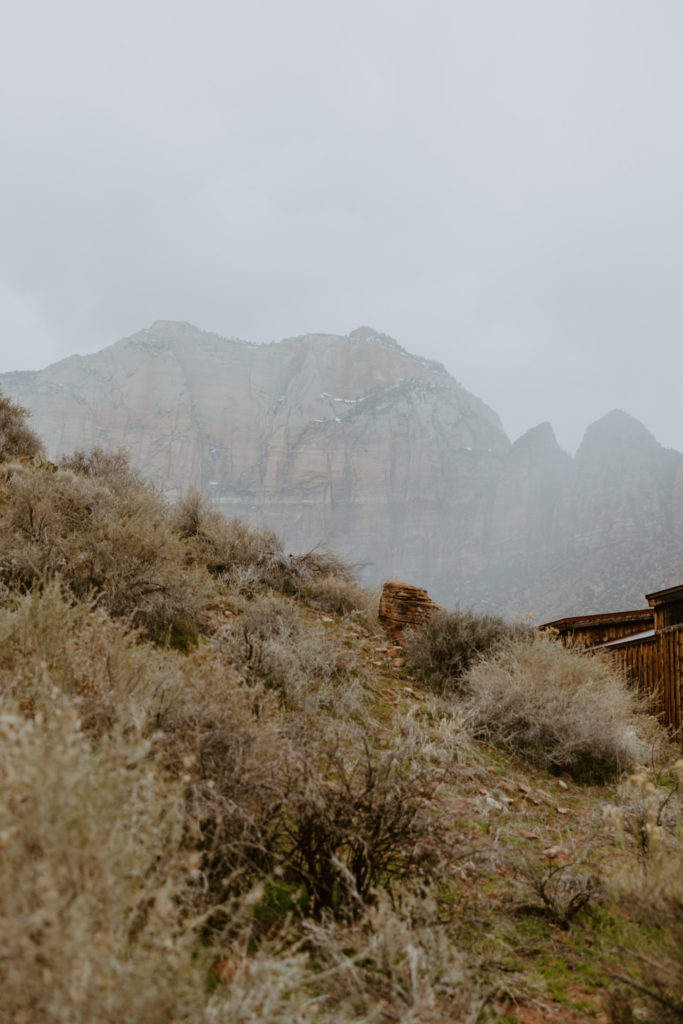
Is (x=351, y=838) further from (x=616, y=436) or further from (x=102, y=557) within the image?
(x=616, y=436)

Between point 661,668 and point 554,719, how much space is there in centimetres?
600

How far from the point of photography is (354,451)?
3900 inches

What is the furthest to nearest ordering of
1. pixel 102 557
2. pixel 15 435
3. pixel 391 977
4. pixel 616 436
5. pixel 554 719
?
pixel 616 436 < pixel 15 435 < pixel 554 719 < pixel 102 557 < pixel 391 977

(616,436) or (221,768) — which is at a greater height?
(616,436)

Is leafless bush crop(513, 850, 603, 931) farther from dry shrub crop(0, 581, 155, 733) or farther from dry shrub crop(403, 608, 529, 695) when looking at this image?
dry shrub crop(403, 608, 529, 695)

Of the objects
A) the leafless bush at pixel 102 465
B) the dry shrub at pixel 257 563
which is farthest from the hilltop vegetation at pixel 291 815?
the leafless bush at pixel 102 465

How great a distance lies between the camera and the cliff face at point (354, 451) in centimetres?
7631

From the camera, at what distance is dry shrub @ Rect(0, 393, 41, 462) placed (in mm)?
11664

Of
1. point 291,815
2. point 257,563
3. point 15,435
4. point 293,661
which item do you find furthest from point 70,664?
point 15,435

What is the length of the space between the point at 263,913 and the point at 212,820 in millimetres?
483

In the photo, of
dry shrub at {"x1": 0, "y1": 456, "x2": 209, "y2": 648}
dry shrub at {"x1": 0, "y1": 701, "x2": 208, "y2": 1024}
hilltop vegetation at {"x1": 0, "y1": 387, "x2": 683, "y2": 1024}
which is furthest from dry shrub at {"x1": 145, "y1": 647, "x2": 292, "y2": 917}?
dry shrub at {"x1": 0, "y1": 456, "x2": 209, "y2": 648}

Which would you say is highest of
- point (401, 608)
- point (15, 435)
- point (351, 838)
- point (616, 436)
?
point (616, 436)

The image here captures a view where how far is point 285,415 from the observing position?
103 metres

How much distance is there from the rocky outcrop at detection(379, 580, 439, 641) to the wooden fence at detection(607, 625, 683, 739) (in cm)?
428
